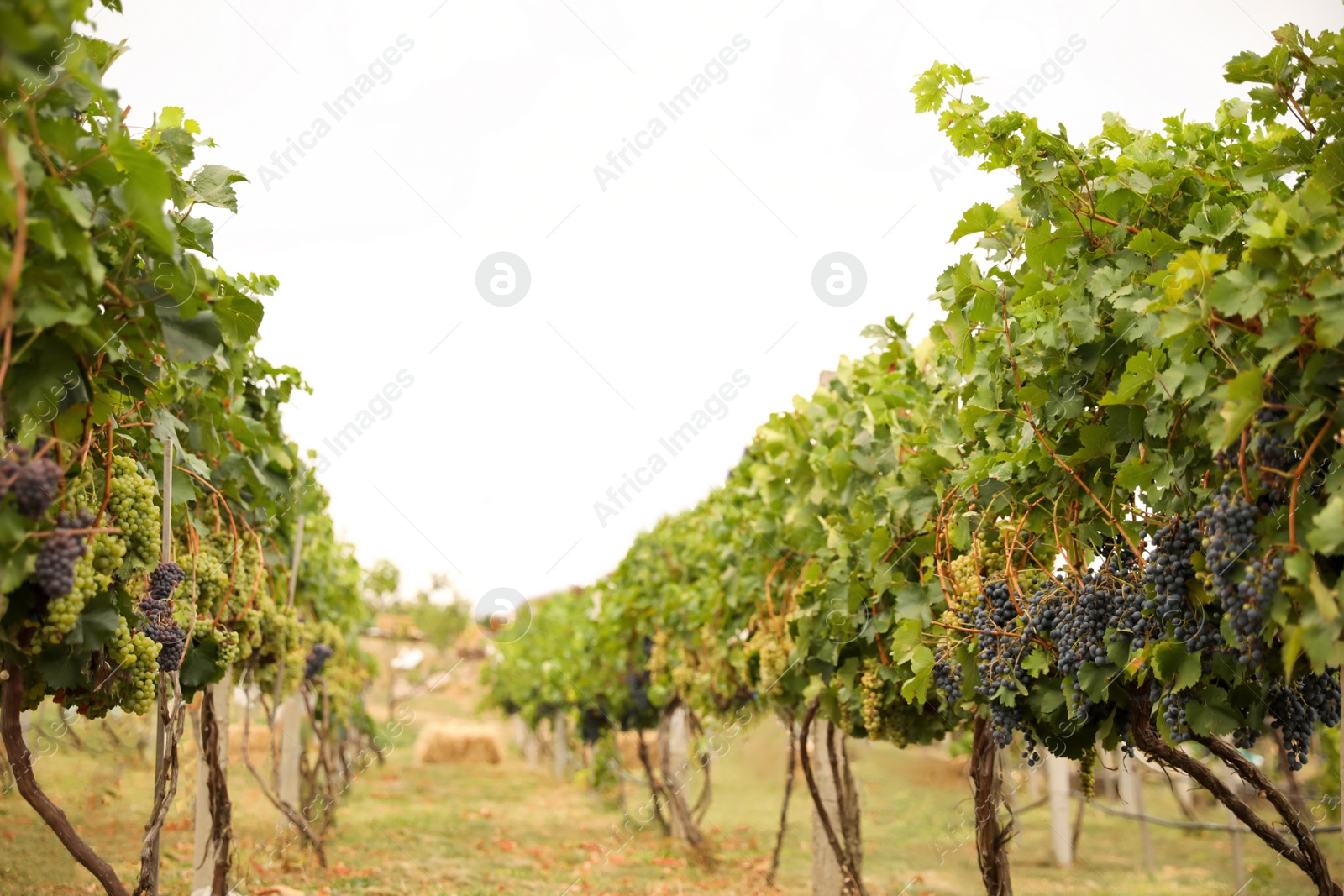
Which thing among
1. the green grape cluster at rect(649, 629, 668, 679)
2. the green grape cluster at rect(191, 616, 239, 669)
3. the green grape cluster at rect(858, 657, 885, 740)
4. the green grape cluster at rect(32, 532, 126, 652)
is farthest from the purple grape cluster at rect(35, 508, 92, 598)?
the green grape cluster at rect(649, 629, 668, 679)

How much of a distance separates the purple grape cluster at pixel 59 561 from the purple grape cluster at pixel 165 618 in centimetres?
78

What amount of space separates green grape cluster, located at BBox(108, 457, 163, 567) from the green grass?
3.28 m

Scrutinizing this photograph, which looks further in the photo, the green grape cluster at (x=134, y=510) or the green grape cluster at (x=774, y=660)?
the green grape cluster at (x=774, y=660)

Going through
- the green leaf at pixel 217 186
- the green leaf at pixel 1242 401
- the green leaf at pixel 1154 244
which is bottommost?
the green leaf at pixel 1242 401

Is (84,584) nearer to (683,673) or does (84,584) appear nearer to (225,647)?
(225,647)

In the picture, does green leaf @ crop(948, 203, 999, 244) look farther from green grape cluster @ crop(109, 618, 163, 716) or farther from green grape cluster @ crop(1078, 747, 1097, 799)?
green grape cluster @ crop(109, 618, 163, 716)

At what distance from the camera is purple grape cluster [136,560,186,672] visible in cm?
Answer: 272

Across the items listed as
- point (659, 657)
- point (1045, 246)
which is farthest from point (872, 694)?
point (659, 657)

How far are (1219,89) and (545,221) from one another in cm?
514

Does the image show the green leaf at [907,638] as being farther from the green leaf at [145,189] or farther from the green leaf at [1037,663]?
the green leaf at [145,189]

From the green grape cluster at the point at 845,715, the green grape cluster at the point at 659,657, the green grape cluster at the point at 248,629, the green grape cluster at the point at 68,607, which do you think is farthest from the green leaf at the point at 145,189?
the green grape cluster at the point at 659,657

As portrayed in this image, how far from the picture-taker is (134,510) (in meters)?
2.48

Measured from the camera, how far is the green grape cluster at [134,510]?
243 centimetres

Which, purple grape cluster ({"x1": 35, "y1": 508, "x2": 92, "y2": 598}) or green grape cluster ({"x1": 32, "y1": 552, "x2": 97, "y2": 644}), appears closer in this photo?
purple grape cluster ({"x1": 35, "y1": 508, "x2": 92, "y2": 598})
